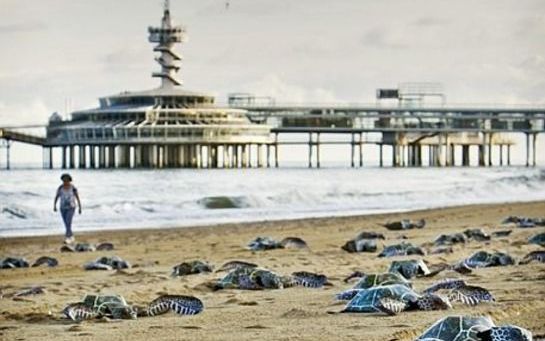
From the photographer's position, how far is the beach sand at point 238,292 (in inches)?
314

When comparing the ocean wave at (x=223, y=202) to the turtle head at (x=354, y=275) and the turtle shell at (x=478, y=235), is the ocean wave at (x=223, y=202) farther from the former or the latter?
the turtle head at (x=354, y=275)

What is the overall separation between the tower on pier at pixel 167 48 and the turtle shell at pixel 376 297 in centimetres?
10134

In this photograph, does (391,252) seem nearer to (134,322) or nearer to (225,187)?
(134,322)

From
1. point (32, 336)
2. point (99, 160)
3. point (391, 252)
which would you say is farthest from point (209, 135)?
point (32, 336)

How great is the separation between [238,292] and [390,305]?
89.9 inches

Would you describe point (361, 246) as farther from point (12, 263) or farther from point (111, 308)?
point (111, 308)

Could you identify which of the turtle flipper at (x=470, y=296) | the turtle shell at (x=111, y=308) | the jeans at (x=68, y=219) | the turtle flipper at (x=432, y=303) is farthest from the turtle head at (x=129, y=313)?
the jeans at (x=68, y=219)

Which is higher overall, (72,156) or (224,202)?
(224,202)

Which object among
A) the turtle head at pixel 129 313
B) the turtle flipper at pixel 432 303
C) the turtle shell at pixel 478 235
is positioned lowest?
the turtle shell at pixel 478 235

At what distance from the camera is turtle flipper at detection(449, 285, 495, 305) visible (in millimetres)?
8961

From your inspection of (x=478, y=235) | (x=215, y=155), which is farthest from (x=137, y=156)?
(x=478, y=235)

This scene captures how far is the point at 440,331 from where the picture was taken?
6.10 meters

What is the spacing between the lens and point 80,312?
28.7 ft

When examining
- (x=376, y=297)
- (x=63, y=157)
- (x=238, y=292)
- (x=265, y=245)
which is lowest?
(x=63, y=157)
